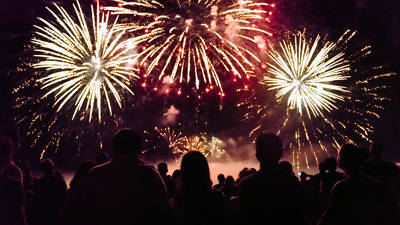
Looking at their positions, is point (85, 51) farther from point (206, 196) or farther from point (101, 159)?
point (206, 196)

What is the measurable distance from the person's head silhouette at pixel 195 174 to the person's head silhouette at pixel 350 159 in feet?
5.13

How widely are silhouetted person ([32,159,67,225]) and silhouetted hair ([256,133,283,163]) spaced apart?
3.51 m

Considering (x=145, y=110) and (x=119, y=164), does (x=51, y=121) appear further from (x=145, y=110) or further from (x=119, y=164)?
(x=119, y=164)

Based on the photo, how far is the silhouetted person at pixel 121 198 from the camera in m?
3.61

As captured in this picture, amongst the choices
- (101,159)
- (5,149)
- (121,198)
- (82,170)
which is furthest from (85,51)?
(121,198)

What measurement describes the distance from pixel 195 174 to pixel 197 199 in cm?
23

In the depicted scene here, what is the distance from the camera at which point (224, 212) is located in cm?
369

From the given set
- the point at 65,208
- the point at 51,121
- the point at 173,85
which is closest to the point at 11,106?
the point at 51,121

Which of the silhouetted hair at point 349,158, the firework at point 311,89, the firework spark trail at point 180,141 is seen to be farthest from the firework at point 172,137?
the silhouetted hair at point 349,158

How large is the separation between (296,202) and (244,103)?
14.2 metres

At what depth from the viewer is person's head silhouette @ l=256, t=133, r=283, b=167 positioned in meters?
3.78

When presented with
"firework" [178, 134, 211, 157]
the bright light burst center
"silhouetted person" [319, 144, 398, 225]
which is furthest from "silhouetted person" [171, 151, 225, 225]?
"firework" [178, 134, 211, 157]

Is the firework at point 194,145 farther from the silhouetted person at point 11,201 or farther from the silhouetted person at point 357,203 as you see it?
the silhouetted person at point 357,203

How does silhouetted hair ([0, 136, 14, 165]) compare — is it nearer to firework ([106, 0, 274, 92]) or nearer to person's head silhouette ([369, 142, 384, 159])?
person's head silhouette ([369, 142, 384, 159])
